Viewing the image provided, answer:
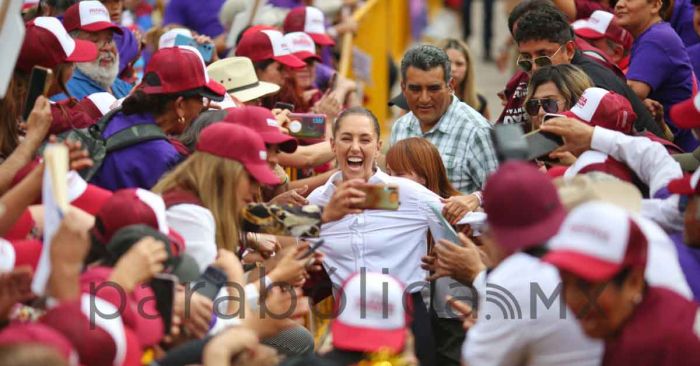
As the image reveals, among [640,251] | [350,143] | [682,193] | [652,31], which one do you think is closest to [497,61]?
[652,31]

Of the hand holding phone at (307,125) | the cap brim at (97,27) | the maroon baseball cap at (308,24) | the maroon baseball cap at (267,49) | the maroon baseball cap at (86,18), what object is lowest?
the hand holding phone at (307,125)

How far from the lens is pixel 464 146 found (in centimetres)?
763

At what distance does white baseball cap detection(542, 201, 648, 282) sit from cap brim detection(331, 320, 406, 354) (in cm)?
77

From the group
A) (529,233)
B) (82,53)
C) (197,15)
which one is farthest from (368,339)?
(197,15)

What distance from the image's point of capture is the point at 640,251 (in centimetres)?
421

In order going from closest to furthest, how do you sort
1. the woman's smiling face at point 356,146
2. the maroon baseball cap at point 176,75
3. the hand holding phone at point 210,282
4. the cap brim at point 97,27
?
the hand holding phone at point 210,282, the maroon baseball cap at point 176,75, the woman's smiling face at point 356,146, the cap brim at point 97,27

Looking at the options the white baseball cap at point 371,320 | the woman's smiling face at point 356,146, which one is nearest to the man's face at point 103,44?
the woman's smiling face at point 356,146

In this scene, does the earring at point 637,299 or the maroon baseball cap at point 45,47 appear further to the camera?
the maroon baseball cap at point 45,47

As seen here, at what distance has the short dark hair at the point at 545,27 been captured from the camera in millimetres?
7914

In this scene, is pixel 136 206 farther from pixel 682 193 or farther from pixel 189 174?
pixel 682 193

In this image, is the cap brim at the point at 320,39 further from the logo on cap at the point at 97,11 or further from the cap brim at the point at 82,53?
the cap brim at the point at 82,53

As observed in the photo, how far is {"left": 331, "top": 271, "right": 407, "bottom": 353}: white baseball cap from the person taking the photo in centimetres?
468

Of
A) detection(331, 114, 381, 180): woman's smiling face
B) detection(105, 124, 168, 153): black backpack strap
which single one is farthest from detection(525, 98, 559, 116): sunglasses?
detection(105, 124, 168, 153): black backpack strap

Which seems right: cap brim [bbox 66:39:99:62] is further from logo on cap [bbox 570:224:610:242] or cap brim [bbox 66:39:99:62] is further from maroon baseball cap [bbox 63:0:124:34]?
logo on cap [bbox 570:224:610:242]
